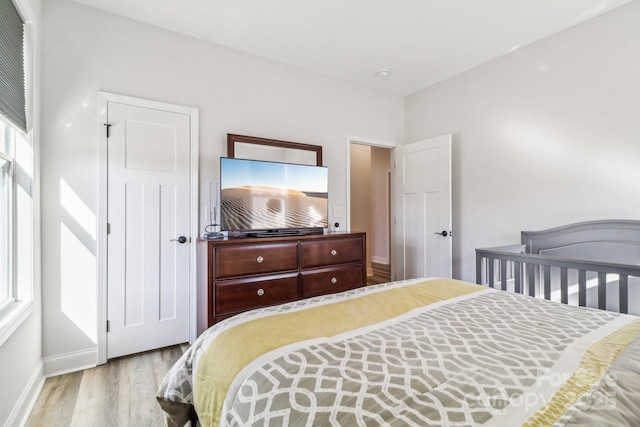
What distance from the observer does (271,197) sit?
293 cm

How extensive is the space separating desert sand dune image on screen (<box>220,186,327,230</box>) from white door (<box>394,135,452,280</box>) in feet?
4.34

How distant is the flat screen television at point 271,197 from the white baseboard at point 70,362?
1394mm

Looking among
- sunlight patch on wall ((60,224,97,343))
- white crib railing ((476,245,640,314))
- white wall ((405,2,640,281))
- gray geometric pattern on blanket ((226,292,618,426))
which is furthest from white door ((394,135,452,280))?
sunlight patch on wall ((60,224,97,343))

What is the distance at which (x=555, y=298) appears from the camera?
2668mm

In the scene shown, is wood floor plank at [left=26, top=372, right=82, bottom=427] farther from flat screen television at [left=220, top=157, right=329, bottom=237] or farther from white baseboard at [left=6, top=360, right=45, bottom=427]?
flat screen television at [left=220, top=157, right=329, bottom=237]

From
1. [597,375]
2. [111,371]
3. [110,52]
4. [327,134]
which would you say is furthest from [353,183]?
[597,375]

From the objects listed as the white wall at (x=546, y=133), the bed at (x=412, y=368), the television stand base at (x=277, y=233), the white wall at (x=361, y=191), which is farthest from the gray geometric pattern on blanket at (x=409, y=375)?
the white wall at (x=361, y=191)

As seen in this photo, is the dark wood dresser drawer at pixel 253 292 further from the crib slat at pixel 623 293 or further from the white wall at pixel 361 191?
the white wall at pixel 361 191

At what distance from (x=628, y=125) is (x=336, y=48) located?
2583mm

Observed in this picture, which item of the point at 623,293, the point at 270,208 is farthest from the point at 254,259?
the point at 623,293

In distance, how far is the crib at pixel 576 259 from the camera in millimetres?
1993

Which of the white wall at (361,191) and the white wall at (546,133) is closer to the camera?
the white wall at (546,133)

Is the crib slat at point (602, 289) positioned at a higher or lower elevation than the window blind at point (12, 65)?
lower

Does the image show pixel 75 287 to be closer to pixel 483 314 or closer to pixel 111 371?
pixel 111 371
